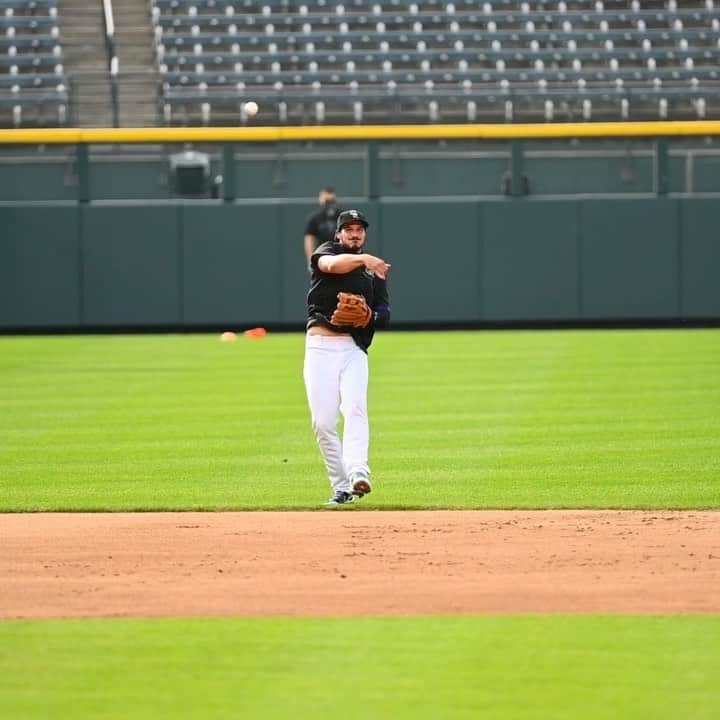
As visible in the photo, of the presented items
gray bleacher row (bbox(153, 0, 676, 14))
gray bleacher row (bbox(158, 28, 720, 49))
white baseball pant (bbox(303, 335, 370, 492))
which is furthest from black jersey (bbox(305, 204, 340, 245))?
white baseball pant (bbox(303, 335, 370, 492))

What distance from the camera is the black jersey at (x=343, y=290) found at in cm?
1046

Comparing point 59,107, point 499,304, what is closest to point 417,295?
point 499,304

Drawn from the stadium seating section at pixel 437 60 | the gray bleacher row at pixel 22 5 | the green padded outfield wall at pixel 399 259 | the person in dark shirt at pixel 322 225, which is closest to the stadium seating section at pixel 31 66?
the gray bleacher row at pixel 22 5

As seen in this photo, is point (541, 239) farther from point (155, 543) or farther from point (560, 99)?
point (155, 543)

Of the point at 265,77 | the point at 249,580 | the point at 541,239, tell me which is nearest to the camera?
the point at 249,580

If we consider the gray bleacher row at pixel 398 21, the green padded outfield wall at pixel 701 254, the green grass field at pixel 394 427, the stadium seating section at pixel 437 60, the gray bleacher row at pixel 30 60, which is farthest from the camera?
the gray bleacher row at pixel 398 21

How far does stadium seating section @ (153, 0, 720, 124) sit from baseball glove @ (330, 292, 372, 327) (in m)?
17.5

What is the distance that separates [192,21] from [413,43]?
410 cm

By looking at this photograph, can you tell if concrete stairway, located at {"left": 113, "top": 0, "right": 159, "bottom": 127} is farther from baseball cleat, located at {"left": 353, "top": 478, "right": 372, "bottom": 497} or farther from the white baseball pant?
baseball cleat, located at {"left": 353, "top": 478, "right": 372, "bottom": 497}

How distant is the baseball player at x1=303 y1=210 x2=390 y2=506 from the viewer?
1034 cm

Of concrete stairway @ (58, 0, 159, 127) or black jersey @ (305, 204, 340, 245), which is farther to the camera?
concrete stairway @ (58, 0, 159, 127)

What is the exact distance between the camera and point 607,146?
26.6 meters

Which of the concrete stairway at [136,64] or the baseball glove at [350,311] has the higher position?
the concrete stairway at [136,64]

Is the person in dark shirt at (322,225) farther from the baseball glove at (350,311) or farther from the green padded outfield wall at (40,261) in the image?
the baseball glove at (350,311)
